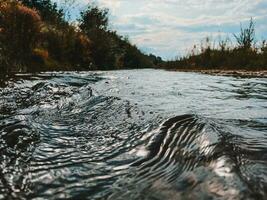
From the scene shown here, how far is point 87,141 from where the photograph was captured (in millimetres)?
2361

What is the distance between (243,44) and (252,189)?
645 inches

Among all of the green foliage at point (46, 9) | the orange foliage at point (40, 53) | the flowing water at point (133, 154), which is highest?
the green foliage at point (46, 9)

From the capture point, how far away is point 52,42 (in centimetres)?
1773

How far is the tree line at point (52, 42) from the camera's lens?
40.6ft

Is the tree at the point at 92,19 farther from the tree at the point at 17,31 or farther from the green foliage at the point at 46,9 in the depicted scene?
the tree at the point at 17,31

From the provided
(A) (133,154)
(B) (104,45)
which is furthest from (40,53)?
(A) (133,154)

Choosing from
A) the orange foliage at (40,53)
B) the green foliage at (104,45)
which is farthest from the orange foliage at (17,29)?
the green foliage at (104,45)

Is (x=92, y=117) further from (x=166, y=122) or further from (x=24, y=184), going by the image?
(x=24, y=184)

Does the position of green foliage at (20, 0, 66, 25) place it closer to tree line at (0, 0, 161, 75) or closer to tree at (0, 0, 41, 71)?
tree line at (0, 0, 161, 75)

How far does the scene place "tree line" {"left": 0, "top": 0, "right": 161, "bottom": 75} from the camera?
40.6ft

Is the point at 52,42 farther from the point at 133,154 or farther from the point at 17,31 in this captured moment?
the point at 133,154

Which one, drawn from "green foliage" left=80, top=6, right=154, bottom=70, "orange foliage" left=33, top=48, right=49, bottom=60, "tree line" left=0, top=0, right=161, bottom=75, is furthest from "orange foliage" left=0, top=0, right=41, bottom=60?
"green foliage" left=80, top=6, right=154, bottom=70

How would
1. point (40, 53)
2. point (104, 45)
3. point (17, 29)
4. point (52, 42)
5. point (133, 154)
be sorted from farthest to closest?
1. point (104, 45)
2. point (52, 42)
3. point (40, 53)
4. point (17, 29)
5. point (133, 154)

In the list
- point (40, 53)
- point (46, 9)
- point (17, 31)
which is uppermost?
point (46, 9)
